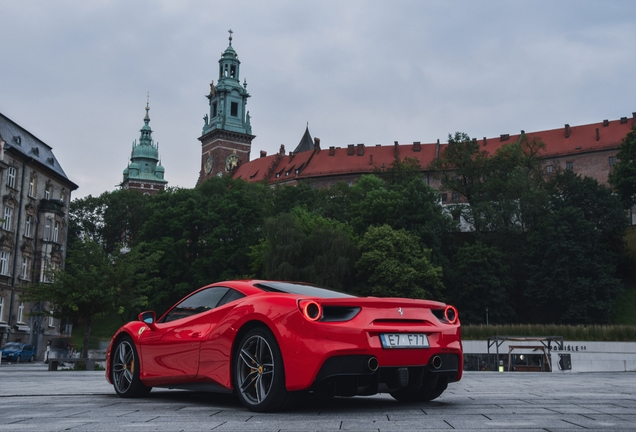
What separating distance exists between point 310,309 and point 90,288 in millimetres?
22340

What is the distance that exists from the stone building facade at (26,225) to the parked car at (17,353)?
1.70 meters

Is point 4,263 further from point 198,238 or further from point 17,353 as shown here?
point 198,238

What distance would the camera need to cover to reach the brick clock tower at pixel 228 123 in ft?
382

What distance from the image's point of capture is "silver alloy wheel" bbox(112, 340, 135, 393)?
8.35m

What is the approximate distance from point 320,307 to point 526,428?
80.3 inches

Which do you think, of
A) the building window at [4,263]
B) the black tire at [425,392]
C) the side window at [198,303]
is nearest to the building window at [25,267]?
the building window at [4,263]

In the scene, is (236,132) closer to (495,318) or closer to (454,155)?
(454,155)

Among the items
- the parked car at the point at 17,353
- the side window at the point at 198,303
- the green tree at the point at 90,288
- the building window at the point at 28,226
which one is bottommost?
the parked car at the point at 17,353

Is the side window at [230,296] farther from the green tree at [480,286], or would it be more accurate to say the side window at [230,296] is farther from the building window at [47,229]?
the green tree at [480,286]

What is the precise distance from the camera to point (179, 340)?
24.7 feet

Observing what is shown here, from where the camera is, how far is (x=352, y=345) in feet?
20.0

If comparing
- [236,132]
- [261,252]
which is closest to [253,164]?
[236,132]

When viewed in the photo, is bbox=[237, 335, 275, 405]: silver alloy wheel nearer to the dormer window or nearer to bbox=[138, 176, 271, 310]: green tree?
the dormer window

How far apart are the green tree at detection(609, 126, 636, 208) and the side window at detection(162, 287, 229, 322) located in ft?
199
